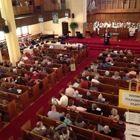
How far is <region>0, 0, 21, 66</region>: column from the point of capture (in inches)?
425

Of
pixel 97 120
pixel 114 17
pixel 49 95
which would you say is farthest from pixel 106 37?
pixel 97 120

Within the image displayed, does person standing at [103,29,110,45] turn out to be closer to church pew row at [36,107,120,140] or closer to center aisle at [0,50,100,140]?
center aisle at [0,50,100,140]

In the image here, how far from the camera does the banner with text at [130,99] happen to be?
288 cm

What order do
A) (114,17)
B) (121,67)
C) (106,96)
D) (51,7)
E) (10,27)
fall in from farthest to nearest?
(114,17) < (51,7) < (10,27) < (121,67) < (106,96)

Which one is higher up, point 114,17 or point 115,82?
point 114,17

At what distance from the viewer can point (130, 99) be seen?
294 centimetres

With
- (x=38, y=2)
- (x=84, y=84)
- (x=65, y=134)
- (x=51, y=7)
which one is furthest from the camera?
(x=51, y=7)

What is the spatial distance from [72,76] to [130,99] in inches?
291

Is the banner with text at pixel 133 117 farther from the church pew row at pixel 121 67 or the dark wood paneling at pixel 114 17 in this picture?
the dark wood paneling at pixel 114 17

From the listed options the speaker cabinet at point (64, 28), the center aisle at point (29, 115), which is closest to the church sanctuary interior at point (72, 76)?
the center aisle at point (29, 115)

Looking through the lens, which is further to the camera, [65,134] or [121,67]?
[121,67]

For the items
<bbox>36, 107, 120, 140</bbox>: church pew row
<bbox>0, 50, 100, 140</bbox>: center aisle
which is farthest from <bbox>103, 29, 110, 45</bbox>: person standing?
<bbox>36, 107, 120, 140</bbox>: church pew row

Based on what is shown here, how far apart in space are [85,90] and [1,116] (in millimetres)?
3422

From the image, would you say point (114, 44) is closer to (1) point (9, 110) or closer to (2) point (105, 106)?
(2) point (105, 106)
